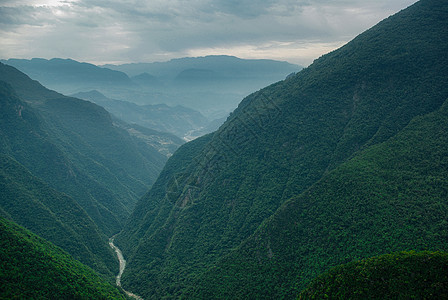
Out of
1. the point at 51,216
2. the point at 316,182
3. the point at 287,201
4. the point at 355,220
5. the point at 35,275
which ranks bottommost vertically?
the point at 35,275

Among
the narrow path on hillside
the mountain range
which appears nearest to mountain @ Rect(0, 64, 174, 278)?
the mountain range

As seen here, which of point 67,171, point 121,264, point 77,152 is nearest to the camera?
point 121,264

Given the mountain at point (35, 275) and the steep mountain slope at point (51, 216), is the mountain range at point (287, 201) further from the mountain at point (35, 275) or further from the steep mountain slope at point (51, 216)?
the steep mountain slope at point (51, 216)

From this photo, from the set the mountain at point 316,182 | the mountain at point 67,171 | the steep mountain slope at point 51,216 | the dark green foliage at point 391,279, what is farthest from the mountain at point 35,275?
the dark green foliage at point 391,279

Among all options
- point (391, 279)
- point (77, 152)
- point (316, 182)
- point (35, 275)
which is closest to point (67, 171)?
point (77, 152)

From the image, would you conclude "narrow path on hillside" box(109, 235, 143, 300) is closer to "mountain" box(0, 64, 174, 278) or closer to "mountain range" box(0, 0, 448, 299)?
"mountain range" box(0, 0, 448, 299)

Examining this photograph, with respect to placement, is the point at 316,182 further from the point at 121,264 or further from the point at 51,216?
the point at 51,216
